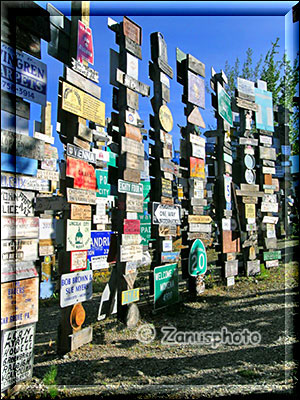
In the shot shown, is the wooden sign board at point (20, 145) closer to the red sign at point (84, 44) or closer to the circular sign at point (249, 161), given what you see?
the red sign at point (84, 44)

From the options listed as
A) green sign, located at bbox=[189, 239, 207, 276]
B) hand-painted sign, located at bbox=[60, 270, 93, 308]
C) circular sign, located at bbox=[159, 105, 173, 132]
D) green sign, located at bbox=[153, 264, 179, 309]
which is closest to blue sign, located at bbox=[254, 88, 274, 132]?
circular sign, located at bbox=[159, 105, 173, 132]

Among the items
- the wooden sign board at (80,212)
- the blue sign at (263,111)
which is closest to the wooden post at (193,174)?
the blue sign at (263,111)

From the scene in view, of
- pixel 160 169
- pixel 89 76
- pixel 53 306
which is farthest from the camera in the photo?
pixel 53 306

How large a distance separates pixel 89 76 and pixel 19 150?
1.58 m

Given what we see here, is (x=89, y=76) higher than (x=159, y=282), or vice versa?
(x=89, y=76)

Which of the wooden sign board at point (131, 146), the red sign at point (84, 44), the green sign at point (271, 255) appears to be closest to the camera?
the red sign at point (84, 44)

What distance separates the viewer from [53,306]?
21.2ft

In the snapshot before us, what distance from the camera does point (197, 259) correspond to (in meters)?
6.56

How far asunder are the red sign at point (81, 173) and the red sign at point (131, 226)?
0.86 meters

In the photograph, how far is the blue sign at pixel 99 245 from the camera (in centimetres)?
529

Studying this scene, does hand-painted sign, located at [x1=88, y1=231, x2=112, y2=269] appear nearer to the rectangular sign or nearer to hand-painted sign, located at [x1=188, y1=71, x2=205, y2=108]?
the rectangular sign

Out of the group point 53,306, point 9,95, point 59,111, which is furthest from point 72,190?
point 53,306

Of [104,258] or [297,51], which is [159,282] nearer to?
[104,258]

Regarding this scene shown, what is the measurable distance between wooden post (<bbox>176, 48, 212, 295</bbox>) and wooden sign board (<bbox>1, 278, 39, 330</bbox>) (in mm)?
3539
